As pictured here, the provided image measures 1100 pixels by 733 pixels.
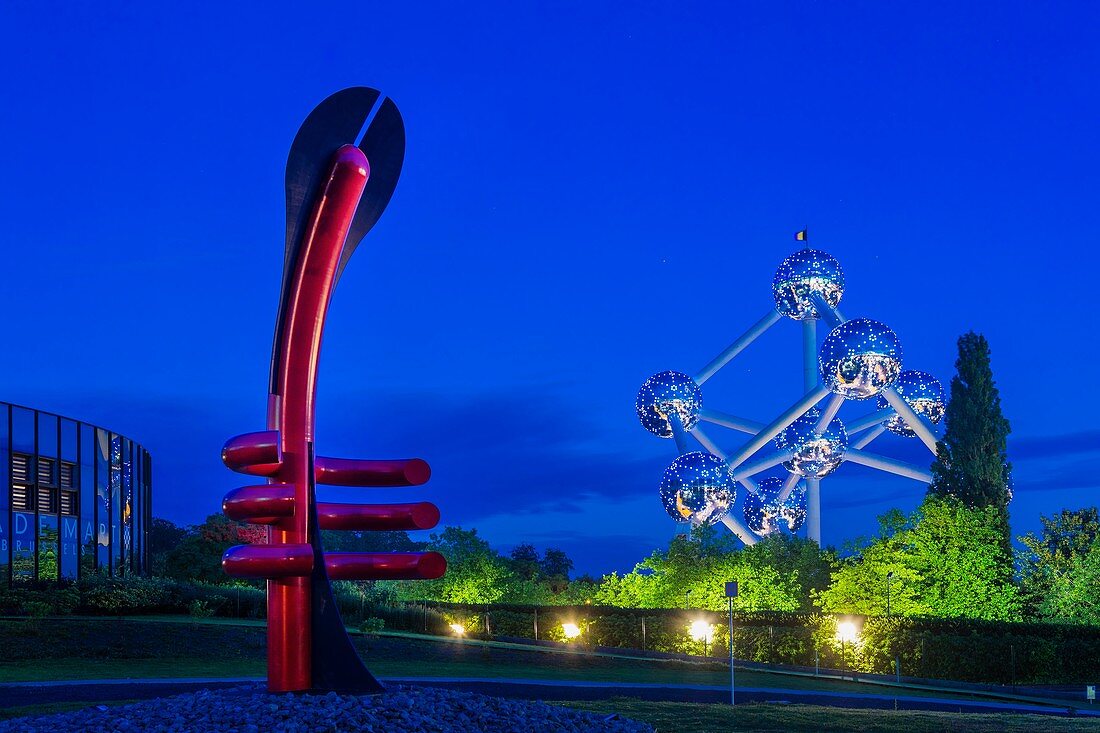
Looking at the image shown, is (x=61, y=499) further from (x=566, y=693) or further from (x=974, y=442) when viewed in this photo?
(x=974, y=442)

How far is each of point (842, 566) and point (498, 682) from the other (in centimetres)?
1911

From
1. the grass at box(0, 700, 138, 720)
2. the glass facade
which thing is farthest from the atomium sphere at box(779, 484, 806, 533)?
the grass at box(0, 700, 138, 720)

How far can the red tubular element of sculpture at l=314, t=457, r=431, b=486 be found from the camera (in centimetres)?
1256

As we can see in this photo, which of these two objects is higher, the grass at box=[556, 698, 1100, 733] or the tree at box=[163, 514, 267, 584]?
the tree at box=[163, 514, 267, 584]

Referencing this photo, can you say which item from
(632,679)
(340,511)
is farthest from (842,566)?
(340,511)

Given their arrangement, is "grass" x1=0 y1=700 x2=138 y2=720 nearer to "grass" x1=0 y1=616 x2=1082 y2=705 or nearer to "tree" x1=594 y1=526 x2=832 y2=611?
"grass" x1=0 y1=616 x2=1082 y2=705

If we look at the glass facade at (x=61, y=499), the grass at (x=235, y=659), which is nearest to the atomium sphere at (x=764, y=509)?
the grass at (x=235, y=659)

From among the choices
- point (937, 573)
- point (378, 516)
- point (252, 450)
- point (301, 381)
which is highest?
point (301, 381)

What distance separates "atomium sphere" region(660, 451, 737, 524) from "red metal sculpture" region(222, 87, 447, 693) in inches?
1161

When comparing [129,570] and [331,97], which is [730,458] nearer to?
[129,570]

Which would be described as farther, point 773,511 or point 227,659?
point 773,511

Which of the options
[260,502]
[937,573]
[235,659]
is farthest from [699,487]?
[260,502]

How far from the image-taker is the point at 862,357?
3684 centimetres

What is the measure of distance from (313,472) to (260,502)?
981 mm
